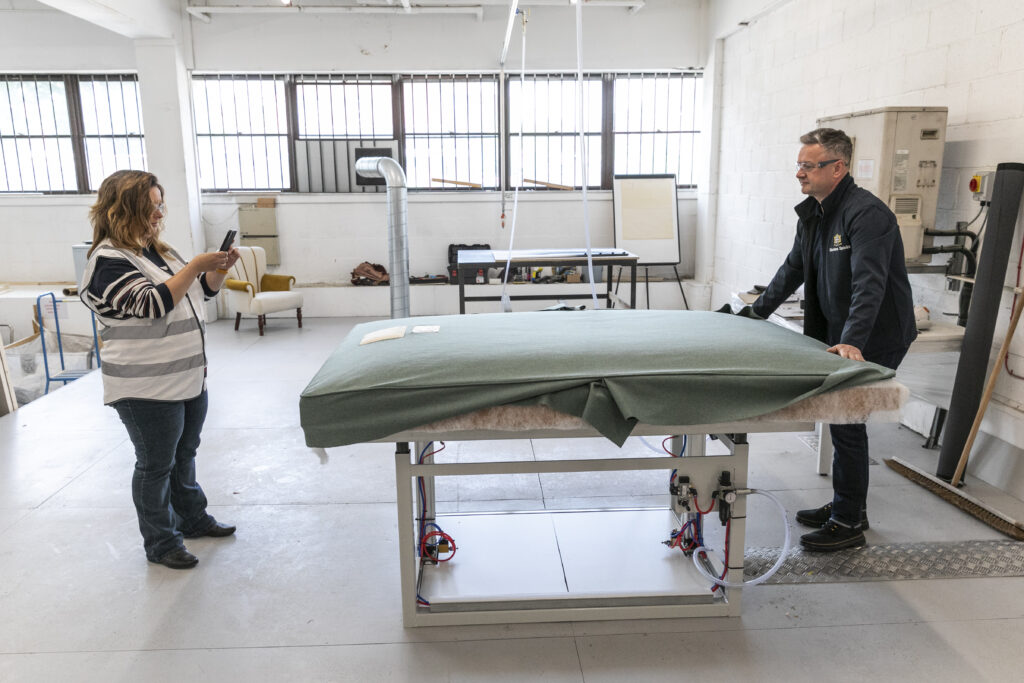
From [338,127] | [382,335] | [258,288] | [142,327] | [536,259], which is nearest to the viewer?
[142,327]

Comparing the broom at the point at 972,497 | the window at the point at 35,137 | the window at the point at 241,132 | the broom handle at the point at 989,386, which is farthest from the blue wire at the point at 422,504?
the window at the point at 35,137

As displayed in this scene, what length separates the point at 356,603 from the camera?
2391mm

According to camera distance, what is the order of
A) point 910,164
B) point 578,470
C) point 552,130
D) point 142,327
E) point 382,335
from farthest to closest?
point 552,130, point 910,164, point 382,335, point 142,327, point 578,470

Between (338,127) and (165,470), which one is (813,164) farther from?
(338,127)

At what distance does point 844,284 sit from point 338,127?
6001 mm

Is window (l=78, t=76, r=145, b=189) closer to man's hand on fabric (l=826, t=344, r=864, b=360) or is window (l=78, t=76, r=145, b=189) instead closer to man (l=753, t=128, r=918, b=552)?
man (l=753, t=128, r=918, b=552)

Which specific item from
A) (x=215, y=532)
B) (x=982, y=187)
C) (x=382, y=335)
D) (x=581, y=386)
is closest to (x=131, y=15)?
(x=215, y=532)

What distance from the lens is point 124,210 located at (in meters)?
2.33

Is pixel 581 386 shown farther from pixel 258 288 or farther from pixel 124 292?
pixel 258 288

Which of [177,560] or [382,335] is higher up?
[382,335]

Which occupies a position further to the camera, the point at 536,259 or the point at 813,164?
the point at 536,259

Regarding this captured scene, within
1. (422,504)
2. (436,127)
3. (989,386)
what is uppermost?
(436,127)

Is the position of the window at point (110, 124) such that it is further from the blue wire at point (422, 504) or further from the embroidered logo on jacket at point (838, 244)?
the embroidered logo on jacket at point (838, 244)

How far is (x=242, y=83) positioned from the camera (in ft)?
24.2
